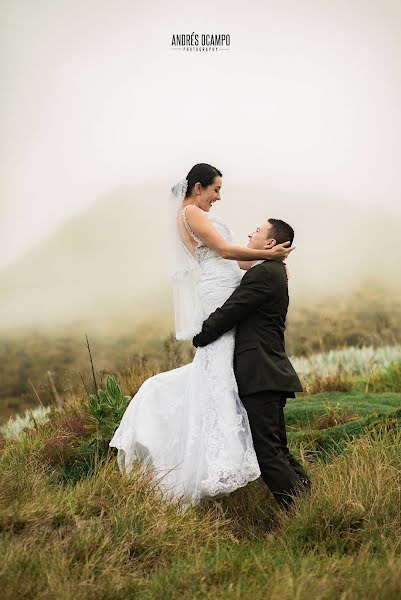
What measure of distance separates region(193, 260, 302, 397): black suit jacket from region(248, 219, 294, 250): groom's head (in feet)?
0.40

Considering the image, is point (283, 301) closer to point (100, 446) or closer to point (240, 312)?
point (240, 312)

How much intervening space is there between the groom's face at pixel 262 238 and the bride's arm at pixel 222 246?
4 cm

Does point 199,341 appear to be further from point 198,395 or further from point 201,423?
point 201,423

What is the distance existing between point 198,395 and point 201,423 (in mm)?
175

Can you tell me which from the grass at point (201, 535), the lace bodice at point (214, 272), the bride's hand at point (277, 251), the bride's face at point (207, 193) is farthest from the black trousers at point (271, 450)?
the bride's face at point (207, 193)

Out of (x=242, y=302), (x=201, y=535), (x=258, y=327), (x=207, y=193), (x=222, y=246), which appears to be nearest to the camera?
(x=201, y=535)

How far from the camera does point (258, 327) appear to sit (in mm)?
4836

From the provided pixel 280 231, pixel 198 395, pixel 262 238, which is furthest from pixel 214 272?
pixel 198 395

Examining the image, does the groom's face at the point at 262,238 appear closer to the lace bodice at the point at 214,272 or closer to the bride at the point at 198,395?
the bride at the point at 198,395

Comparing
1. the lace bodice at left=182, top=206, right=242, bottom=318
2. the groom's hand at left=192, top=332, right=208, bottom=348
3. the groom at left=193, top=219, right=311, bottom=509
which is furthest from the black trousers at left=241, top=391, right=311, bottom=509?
the lace bodice at left=182, top=206, right=242, bottom=318

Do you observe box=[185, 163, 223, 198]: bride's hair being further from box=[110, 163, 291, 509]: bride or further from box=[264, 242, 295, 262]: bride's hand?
box=[264, 242, 295, 262]: bride's hand

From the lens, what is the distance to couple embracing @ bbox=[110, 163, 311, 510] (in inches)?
187

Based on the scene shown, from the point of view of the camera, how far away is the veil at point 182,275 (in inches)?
207

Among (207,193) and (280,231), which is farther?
(207,193)
